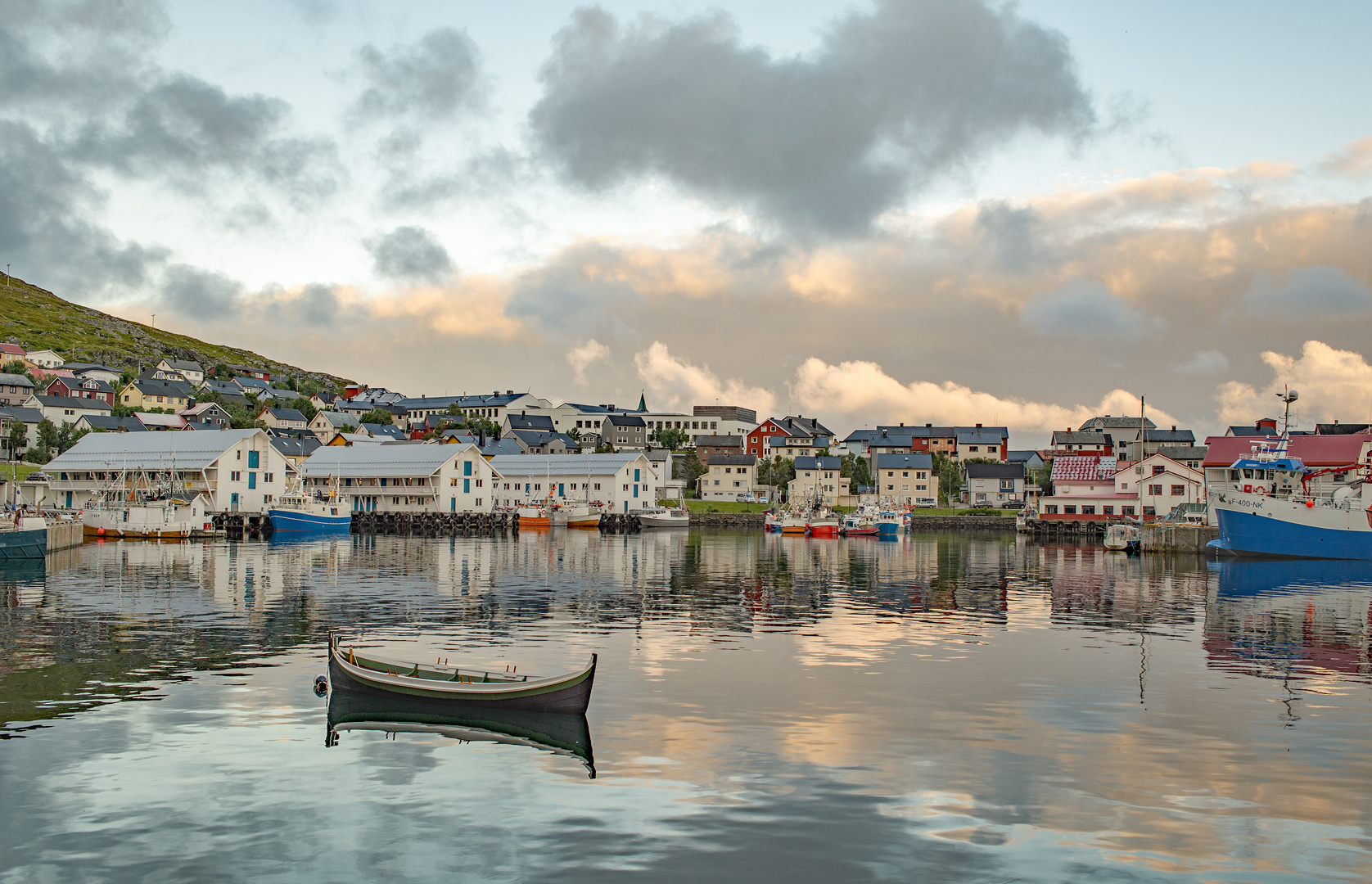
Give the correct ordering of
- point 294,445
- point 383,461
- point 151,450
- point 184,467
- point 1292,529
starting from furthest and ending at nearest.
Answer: point 294,445, point 383,461, point 151,450, point 184,467, point 1292,529

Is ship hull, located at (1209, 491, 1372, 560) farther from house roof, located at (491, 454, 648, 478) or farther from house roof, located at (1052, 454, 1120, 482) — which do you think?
house roof, located at (491, 454, 648, 478)

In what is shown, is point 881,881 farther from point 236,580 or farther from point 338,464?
point 338,464

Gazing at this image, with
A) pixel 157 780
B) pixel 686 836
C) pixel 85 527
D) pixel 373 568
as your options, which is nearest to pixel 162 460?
pixel 85 527

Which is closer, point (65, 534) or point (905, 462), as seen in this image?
point (65, 534)

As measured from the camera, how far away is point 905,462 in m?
152

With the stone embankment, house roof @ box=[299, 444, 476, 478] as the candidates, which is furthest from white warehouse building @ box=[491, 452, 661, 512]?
house roof @ box=[299, 444, 476, 478]

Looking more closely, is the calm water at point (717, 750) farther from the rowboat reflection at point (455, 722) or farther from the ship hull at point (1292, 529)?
the ship hull at point (1292, 529)

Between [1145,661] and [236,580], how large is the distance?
3951 centimetres

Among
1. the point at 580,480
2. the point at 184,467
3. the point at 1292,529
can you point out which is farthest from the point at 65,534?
the point at 1292,529

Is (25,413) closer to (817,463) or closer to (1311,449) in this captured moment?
(817,463)

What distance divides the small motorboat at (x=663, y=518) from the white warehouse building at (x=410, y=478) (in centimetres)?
1774

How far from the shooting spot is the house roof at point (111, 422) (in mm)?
154000

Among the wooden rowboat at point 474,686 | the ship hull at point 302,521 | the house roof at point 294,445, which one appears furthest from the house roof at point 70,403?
the wooden rowboat at point 474,686

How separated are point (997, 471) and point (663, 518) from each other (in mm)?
59641
